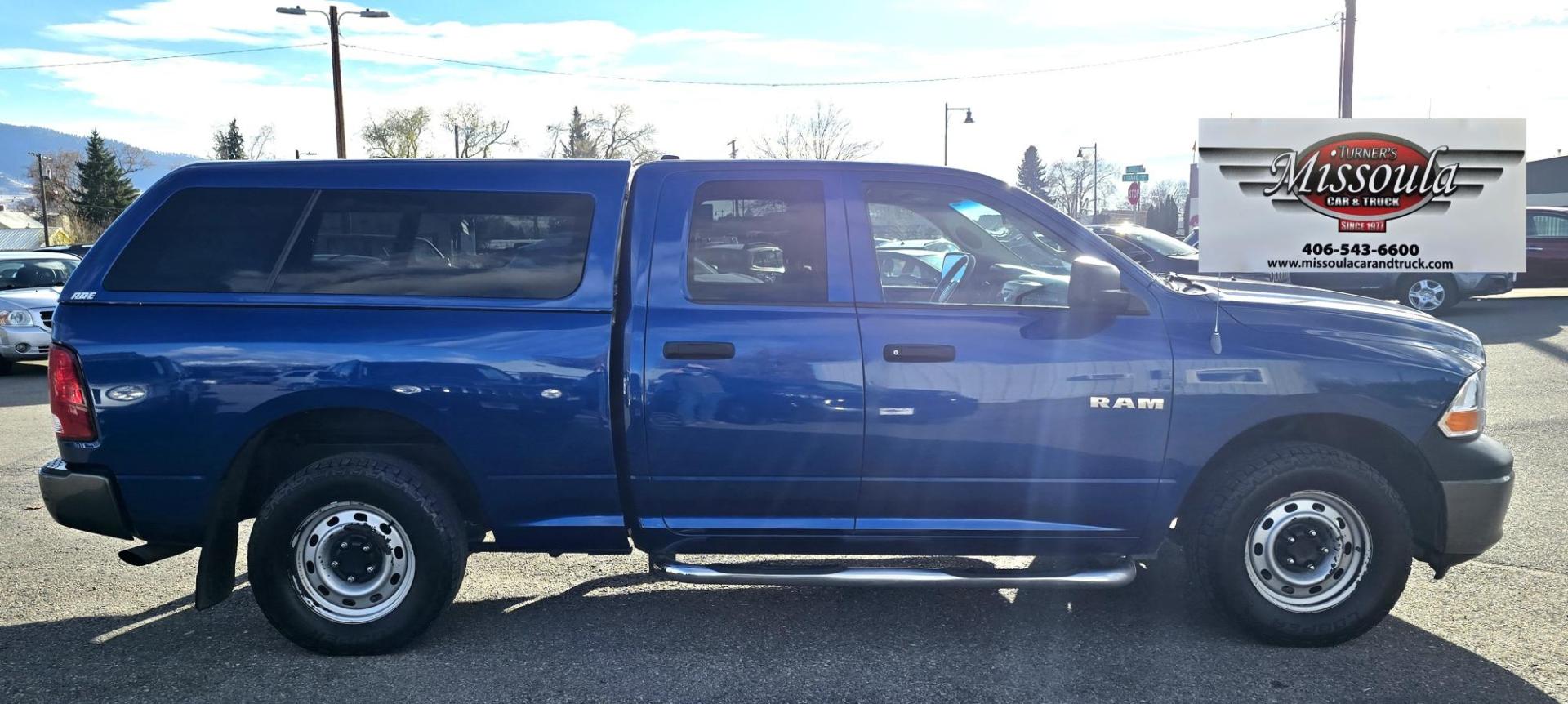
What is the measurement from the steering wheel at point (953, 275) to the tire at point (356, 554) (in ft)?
6.81

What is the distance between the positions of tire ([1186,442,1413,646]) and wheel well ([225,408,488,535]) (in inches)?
112

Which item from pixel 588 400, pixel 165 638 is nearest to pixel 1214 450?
pixel 588 400

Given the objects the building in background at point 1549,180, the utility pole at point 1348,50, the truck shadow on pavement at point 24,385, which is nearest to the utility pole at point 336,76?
the truck shadow on pavement at point 24,385

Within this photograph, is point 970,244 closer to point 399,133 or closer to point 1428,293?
point 1428,293

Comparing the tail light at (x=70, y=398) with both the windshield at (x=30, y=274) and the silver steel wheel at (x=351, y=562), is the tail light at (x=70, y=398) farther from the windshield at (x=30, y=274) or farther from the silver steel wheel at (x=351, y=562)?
the windshield at (x=30, y=274)

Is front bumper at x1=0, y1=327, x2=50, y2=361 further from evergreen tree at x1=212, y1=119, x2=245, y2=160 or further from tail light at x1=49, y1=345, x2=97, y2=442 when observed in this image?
evergreen tree at x1=212, y1=119, x2=245, y2=160

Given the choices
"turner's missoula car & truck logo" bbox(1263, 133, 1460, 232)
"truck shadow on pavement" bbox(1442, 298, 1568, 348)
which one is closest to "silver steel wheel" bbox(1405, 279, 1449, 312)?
"truck shadow on pavement" bbox(1442, 298, 1568, 348)

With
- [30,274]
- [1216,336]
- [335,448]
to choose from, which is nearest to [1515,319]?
[1216,336]

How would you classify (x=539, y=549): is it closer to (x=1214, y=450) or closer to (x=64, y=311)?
(x=64, y=311)

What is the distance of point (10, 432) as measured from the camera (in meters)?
8.84

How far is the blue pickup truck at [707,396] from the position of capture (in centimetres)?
395

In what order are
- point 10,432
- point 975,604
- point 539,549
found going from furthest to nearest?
point 10,432 → point 975,604 → point 539,549

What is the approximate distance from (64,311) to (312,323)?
0.91 metres

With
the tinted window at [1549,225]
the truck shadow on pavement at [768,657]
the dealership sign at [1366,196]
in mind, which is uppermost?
the tinted window at [1549,225]
